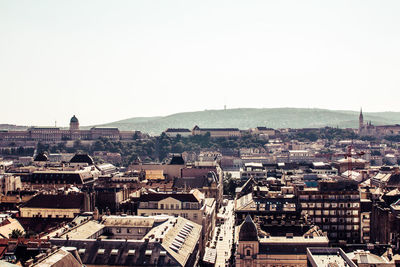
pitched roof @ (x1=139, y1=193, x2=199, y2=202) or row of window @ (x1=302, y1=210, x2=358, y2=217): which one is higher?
pitched roof @ (x1=139, y1=193, x2=199, y2=202)

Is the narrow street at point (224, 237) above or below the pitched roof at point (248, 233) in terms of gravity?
below

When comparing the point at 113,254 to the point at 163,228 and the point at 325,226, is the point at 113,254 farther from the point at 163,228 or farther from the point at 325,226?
the point at 325,226

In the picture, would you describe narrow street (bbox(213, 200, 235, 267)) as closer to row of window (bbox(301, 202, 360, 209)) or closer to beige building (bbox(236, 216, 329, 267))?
row of window (bbox(301, 202, 360, 209))

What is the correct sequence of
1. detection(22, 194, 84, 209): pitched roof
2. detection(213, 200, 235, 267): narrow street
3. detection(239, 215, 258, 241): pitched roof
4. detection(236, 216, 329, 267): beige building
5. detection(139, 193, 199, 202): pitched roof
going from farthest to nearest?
detection(22, 194, 84, 209): pitched roof → detection(139, 193, 199, 202): pitched roof → detection(213, 200, 235, 267): narrow street → detection(239, 215, 258, 241): pitched roof → detection(236, 216, 329, 267): beige building

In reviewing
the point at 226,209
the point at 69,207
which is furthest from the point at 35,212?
the point at 226,209

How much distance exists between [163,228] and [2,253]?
22.9m

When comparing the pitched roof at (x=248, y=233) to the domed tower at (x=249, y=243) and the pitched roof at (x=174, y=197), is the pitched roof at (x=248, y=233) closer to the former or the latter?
the domed tower at (x=249, y=243)

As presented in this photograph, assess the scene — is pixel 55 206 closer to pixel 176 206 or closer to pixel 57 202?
pixel 57 202

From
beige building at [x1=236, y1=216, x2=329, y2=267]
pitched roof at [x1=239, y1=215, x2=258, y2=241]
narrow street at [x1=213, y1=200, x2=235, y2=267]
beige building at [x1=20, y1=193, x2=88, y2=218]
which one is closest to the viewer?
beige building at [x1=236, y1=216, x2=329, y2=267]

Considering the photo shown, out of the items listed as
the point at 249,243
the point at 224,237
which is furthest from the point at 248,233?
the point at 224,237

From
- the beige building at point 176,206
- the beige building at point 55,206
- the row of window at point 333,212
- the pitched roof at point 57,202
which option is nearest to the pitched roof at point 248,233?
the beige building at point 176,206

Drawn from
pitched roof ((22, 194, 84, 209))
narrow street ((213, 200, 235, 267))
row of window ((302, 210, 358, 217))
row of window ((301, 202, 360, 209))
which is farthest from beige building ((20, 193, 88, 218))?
row of window ((302, 210, 358, 217))

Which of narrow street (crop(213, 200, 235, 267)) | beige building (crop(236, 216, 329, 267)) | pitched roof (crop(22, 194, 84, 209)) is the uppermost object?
pitched roof (crop(22, 194, 84, 209))

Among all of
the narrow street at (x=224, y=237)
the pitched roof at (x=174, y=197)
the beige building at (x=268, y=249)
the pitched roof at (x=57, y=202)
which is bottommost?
the narrow street at (x=224, y=237)
